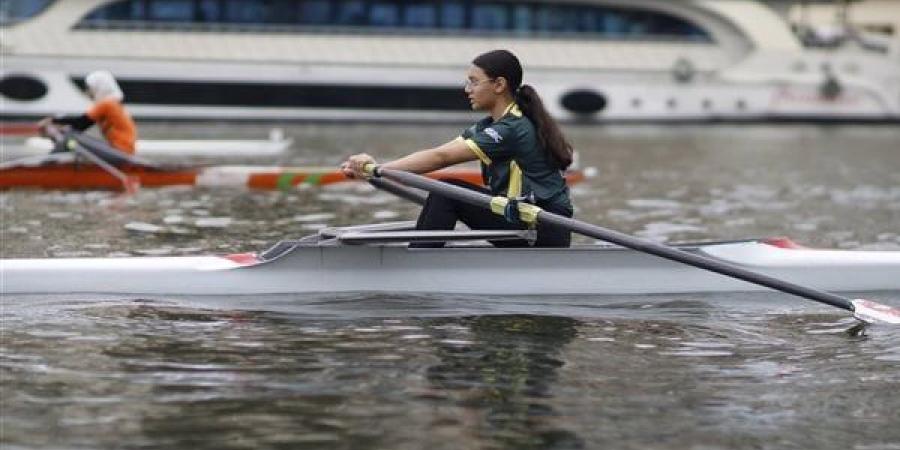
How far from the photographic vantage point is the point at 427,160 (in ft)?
33.2

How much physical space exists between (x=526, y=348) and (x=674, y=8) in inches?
1523

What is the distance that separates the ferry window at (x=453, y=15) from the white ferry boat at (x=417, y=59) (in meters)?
0.03

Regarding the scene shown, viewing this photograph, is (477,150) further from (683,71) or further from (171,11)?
(683,71)

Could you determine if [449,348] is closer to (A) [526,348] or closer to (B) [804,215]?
(A) [526,348]

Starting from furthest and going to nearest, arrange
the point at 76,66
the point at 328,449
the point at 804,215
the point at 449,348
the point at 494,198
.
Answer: the point at 76,66 → the point at 804,215 → the point at 494,198 → the point at 449,348 → the point at 328,449

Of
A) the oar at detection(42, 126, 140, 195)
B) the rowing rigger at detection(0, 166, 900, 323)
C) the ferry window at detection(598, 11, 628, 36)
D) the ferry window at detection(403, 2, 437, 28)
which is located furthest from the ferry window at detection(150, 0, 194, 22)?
the rowing rigger at detection(0, 166, 900, 323)

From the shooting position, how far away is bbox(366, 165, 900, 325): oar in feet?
32.0

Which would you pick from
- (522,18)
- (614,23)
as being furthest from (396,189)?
(614,23)

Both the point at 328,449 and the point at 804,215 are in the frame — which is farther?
the point at 804,215

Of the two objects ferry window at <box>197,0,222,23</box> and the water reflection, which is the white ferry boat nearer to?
ferry window at <box>197,0,222,23</box>

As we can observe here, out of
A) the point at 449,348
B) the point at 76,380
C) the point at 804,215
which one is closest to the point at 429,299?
the point at 449,348

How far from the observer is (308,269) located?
10.5 m

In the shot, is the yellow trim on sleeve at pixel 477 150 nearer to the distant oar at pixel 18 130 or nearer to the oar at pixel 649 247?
the oar at pixel 649 247

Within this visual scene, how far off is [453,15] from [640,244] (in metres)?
37.1
